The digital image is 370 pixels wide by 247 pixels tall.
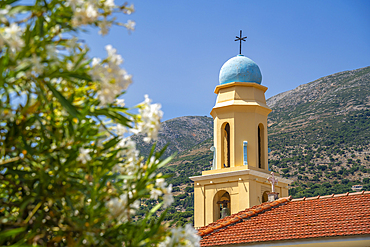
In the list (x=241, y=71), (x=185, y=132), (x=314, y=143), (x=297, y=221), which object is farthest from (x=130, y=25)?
(x=185, y=132)

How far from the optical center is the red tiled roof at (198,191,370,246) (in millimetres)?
9711

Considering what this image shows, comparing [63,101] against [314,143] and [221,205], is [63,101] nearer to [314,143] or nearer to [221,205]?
[221,205]

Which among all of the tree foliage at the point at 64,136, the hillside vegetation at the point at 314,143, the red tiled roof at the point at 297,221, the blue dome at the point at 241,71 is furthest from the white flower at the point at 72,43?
the hillside vegetation at the point at 314,143

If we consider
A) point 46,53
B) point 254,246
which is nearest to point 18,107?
point 46,53

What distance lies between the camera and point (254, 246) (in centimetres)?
1005

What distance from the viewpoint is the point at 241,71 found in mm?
17359

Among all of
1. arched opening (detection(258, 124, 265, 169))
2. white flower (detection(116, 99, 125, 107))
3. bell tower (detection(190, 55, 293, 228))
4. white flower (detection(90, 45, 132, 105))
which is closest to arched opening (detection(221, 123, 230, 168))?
bell tower (detection(190, 55, 293, 228))

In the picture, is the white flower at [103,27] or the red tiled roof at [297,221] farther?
the red tiled roof at [297,221]

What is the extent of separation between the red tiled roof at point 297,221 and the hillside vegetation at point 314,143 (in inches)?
603

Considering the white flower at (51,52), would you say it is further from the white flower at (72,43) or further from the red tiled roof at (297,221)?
the red tiled roof at (297,221)

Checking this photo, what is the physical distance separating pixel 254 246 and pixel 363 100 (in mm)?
57651

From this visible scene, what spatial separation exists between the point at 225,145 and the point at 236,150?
1105 mm

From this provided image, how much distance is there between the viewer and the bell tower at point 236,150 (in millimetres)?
15734

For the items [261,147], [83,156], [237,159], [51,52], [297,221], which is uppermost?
[261,147]
